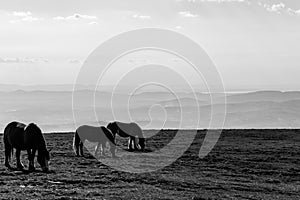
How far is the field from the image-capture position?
19719 millimetres

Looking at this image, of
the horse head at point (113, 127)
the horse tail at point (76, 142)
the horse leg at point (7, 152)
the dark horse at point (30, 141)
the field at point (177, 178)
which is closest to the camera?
the field at point (177, 178)

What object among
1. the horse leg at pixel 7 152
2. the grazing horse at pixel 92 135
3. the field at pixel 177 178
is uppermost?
the grazing horse at pixel 92 135

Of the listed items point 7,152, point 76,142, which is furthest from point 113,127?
point 7,152

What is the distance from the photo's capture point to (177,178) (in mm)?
24984

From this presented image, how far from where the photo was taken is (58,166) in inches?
1043

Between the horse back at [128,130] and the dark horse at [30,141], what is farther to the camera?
the horse back at [128,130]

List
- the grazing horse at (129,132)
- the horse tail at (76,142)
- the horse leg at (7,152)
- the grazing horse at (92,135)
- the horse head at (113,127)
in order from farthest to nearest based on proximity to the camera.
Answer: the horse head at (113,127), the grazing horse at (129,132), the grazing horse at (92,135), the horse tail at (76,142), the horse leg at (7,152)

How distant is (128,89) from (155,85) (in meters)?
2.22

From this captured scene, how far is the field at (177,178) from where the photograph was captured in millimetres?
19719

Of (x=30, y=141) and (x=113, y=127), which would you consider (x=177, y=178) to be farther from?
(x=113, y=127)

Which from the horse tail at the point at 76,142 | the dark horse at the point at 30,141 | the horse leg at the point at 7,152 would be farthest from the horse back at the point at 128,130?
the dark horse at the point at 30,141

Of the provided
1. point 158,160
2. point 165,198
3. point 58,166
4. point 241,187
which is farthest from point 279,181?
point 58,166

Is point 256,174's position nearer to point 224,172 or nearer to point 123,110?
point 224,172

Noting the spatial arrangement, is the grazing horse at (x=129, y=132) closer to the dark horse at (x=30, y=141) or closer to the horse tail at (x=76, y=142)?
the horse tail at (x=76, y=142)
